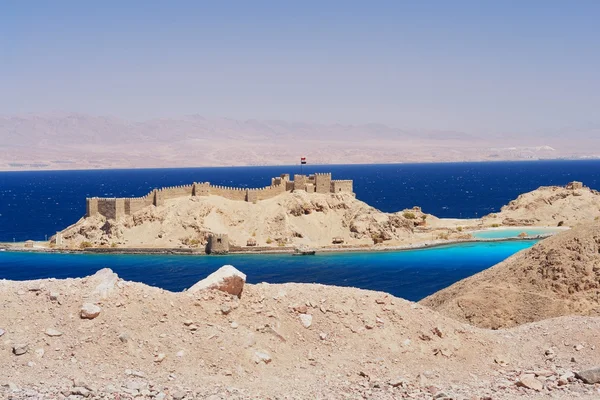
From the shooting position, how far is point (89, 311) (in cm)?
1329

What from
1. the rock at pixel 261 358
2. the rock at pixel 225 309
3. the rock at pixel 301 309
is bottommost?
the rock at pixel 261 358

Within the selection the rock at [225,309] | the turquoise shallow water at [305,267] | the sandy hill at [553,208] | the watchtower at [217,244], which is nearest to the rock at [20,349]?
the rock at [225,309]

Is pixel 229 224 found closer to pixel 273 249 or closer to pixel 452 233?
pixel 273 249

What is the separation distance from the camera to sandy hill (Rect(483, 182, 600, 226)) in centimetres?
6988

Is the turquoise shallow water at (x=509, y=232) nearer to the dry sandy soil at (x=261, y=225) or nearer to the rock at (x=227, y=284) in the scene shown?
the dry sandy soil at (x=261, y=225)

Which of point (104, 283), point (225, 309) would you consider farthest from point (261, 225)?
point (104, 283)

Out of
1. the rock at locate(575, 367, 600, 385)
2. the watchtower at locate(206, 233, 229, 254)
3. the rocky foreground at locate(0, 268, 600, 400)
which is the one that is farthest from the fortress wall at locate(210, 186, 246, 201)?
the rock at locate(575, 367, 600, 385)

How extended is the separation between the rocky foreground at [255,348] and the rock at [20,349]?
3.0 inches

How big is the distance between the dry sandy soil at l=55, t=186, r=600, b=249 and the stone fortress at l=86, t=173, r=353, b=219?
2.10 ft

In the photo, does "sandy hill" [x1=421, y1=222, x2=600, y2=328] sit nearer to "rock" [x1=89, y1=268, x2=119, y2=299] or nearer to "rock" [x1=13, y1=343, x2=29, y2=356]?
"rock" [x1=89, y1=268, x2=119, y2=299]

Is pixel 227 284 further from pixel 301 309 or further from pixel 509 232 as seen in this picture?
pixel 509 232

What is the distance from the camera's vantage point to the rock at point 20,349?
12.4 metres

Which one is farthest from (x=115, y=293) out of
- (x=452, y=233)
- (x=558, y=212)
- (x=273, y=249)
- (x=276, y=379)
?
(x=558, y=212)

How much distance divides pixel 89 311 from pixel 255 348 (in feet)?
10.5
